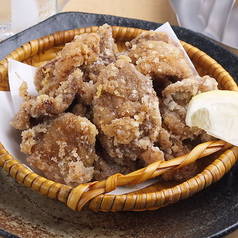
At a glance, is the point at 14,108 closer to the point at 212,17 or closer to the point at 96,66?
the point at 96,66

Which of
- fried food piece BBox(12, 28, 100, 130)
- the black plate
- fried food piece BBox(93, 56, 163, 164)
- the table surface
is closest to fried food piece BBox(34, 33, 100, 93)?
fried food piece BBox(12, 28, 100, 130)

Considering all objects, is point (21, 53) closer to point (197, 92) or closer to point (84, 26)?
point (84, 26)

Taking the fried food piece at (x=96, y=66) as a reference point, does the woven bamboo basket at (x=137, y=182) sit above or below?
below

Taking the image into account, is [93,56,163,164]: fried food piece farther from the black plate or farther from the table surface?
the table surface

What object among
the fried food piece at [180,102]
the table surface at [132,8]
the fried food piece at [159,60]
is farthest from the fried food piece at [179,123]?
the table surface at [132,8]

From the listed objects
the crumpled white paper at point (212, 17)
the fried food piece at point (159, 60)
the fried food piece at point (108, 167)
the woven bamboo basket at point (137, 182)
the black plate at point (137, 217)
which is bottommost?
the black plate at point (137, 217)

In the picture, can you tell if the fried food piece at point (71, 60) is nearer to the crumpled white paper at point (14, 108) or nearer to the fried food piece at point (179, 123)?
the crumpled white paper at point (14, 108)

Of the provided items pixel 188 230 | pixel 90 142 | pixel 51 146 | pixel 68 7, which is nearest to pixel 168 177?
pixel 188 230
